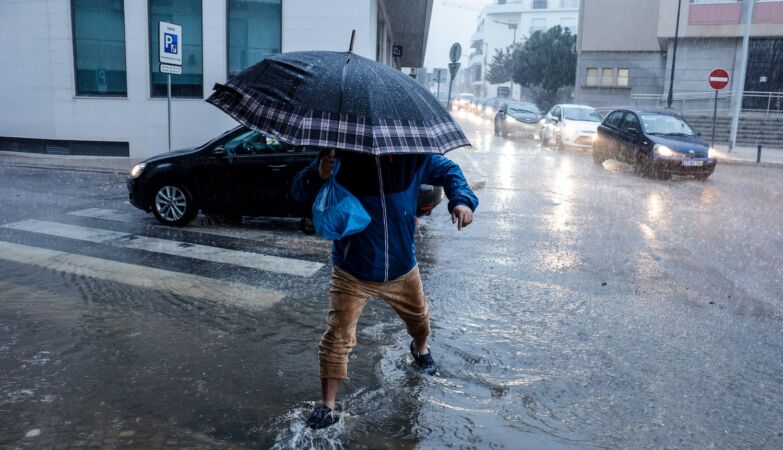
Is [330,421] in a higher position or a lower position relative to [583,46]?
lower

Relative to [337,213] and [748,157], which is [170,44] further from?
[748,157]

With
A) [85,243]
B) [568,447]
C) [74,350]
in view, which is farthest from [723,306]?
[85,243]

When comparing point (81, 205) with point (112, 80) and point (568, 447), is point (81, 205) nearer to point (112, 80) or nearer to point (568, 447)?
point (112, 80)

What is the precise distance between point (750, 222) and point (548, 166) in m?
7.85

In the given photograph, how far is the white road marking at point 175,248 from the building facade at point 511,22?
→ 268 feet

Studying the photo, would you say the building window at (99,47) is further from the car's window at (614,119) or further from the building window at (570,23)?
the building window at (570,23)

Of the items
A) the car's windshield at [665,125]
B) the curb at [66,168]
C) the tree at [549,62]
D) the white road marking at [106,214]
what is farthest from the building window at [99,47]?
the tree at [549,62]

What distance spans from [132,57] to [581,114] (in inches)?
602

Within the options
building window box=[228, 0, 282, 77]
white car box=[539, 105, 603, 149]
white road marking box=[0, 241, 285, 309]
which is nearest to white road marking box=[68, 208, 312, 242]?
white road marking box=[0, 241, 285, 309]

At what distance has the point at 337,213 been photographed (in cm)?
322

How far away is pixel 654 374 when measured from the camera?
4.38m

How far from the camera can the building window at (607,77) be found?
4509 centimetres

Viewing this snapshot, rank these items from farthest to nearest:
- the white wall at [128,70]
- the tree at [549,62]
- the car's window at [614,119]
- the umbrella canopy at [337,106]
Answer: the tree at [549,62]
the car's window at [614,119]
the white wall at [128,70]
the umbrella canopy at [337,106]

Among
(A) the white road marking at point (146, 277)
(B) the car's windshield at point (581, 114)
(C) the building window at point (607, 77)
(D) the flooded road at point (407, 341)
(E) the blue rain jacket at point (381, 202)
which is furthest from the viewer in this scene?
(C) the building window at point (607, 77)
